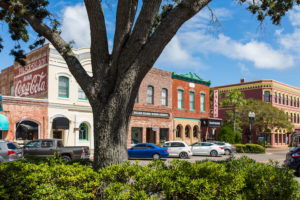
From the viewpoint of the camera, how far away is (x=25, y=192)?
20.9 ft

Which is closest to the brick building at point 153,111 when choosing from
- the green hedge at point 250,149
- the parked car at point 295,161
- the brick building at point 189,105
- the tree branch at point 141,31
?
the brick building at point 189,105

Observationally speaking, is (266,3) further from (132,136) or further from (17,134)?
(132,136)

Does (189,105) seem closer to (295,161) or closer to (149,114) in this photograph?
(149,114)

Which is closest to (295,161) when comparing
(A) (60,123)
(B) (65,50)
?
(B) (65,50)

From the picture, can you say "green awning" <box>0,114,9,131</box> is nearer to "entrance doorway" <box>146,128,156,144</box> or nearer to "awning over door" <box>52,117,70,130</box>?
"awning over door" <box>52,117,70,130</box>

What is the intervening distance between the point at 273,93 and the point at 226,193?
5225 centimetres

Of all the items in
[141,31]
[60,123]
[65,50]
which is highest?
[141,31]

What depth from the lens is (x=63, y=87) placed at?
2717 cm

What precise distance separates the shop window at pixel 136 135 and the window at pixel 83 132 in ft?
18.5

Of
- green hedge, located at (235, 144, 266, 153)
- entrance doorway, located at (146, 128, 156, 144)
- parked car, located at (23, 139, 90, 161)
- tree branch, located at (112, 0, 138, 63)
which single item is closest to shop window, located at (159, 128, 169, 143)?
entrance doorway, located at (146, 128, 156, 144)

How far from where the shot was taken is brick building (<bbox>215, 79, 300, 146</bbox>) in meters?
53.5

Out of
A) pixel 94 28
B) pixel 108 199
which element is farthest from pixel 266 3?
pixel 108 199

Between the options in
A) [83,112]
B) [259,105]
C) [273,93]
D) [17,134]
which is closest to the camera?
[17,134]

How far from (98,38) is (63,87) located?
2078cm
